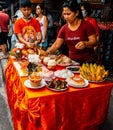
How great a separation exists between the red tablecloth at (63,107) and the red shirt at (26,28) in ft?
5.18

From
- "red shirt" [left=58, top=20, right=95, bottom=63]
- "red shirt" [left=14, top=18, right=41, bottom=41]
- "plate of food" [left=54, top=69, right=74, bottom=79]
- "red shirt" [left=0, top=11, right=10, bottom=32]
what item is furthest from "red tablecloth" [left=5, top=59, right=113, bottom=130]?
"red shirt" [left=0, top=11, right=10, bottom=32]

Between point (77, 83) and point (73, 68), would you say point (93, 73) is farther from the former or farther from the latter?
point (73, 68)

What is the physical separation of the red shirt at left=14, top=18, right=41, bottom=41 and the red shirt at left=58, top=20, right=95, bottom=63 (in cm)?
84

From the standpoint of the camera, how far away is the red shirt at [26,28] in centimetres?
387

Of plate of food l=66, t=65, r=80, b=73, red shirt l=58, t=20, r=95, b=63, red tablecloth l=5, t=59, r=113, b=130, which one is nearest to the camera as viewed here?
red tablecloth l=5, t=59, r=113, b=130

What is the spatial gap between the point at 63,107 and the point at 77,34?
124cm

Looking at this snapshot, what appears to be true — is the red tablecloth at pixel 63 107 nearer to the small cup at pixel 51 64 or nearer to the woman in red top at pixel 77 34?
the small cup at pixel 51 64


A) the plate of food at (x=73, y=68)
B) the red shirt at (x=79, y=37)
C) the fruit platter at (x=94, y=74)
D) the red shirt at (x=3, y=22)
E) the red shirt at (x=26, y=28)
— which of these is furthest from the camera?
the red shirt at (x=3, y=22)

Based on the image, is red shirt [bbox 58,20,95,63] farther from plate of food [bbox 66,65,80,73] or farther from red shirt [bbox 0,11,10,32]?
red shirt [bbox 0,11,10,32]

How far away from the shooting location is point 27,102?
7.04ft

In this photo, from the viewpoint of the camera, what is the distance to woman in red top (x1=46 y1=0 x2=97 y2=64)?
2914 millimetres

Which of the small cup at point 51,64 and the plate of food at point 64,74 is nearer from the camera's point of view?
the plate of food at point 64,74

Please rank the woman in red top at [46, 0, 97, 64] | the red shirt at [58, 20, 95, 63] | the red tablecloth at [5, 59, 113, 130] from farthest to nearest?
1. the red shirt at [58, 20, 95, 63]
2. the woman in red top at [46, 0, 97, 64]
3. the red tablecloth at [5, 59, 113, 130]

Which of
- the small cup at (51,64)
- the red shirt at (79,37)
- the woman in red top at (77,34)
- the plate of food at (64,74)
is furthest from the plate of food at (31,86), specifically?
the red shirt at (79,37)
